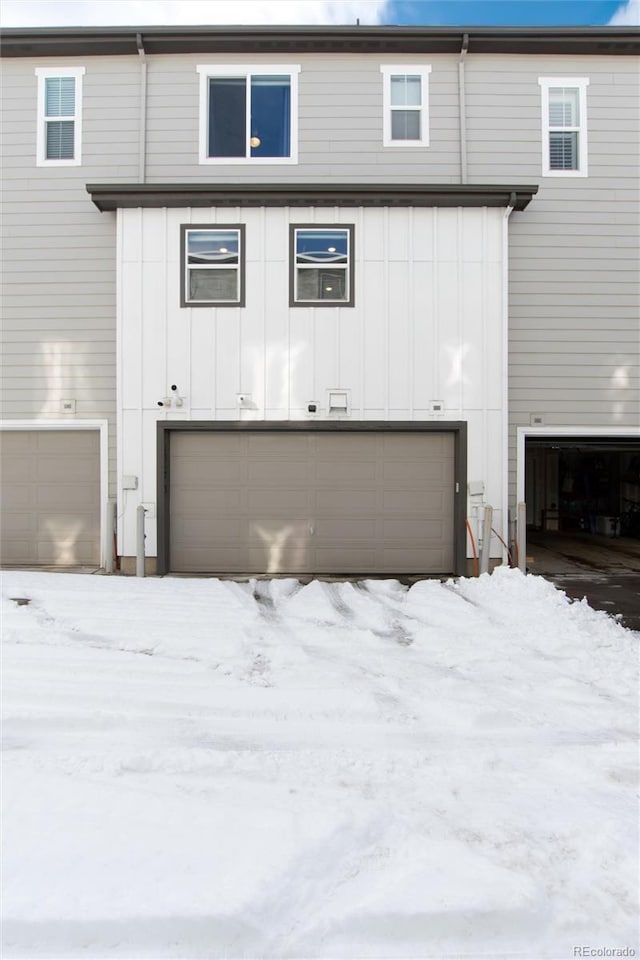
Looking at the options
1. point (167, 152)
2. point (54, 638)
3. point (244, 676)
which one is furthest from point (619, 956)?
point (167, 152)

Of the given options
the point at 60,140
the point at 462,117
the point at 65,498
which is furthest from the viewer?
the point at 60,140

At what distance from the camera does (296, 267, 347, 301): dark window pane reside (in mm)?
7961

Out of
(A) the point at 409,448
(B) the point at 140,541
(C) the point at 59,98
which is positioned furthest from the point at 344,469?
(C) the point at 59,98

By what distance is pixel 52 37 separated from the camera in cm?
831

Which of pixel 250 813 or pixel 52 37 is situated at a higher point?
pixel 52 37

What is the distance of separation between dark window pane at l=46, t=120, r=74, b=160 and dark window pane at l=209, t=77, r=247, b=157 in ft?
7.37

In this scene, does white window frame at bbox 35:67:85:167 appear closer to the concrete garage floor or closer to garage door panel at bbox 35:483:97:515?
garage door panel at bbox 35:483:97:515

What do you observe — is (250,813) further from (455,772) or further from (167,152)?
(167,152)

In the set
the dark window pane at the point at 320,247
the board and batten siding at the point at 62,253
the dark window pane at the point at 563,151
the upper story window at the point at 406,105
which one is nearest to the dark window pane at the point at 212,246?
the dark window pane at the point at 320,247

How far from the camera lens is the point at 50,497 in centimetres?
850

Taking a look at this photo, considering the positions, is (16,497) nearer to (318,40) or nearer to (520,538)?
(520,538)

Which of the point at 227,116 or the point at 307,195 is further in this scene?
the point at 227,116

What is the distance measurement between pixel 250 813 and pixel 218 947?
60 cm

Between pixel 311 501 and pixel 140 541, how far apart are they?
100 inches
